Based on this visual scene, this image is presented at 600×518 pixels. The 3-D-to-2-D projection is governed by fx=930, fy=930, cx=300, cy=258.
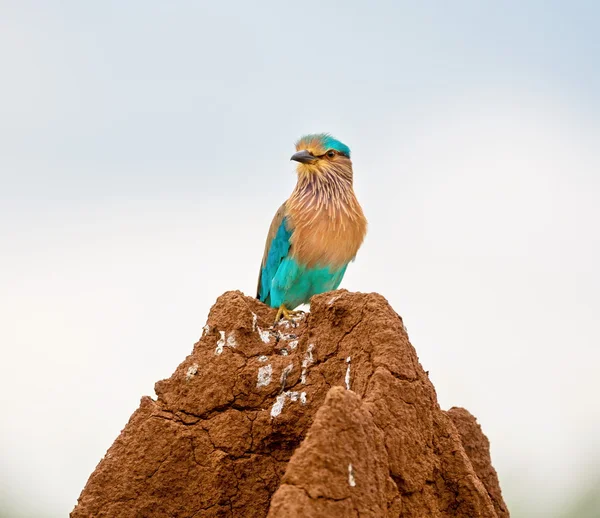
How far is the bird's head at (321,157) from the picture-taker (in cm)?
936

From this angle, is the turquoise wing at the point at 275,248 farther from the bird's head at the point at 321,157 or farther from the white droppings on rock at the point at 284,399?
the white droppings on rock at the point at 284,399

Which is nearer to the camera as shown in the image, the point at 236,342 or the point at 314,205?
the point at 236,342

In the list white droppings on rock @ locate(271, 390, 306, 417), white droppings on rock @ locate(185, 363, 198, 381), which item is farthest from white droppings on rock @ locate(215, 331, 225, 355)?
white droppings on rock @ locate(271, 390, 306, 417)

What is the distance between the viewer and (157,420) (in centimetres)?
604

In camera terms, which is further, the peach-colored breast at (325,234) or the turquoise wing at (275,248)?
the turquoise wing at (275,248)

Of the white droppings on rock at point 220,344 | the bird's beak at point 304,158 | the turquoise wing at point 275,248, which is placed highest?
the bird's beak at point 304,158

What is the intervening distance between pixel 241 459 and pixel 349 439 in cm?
160

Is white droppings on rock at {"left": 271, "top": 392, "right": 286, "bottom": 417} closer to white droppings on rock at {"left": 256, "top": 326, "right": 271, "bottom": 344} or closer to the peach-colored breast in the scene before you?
white droppings on rock at {"left": 256, "top": 326, "right": 271, "bottom": 344}

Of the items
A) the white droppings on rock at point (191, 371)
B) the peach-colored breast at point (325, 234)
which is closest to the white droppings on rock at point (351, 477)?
the white droppings on rock at point (191, 371)

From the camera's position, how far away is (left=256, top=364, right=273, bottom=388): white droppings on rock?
240 inches

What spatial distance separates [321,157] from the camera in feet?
30.9

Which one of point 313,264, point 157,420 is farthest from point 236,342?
point 313,264

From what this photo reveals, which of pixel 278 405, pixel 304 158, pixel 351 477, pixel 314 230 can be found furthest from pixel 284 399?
pixel 304 158

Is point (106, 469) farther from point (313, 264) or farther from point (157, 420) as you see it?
point (313, 264)
